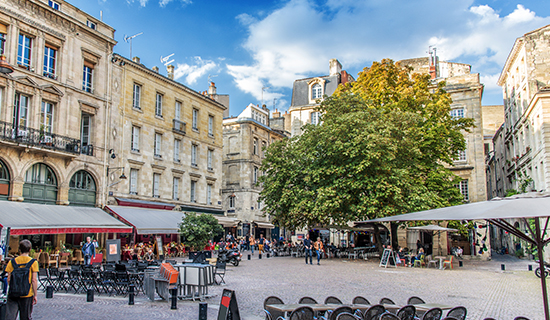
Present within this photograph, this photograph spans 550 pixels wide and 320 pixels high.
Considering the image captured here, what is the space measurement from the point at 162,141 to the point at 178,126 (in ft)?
Result: 6.12

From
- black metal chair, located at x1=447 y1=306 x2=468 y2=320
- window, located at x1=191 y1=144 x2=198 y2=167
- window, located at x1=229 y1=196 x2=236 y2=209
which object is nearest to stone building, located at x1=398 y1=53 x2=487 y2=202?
window, located at x1=191 y1=144 x2=198 y2=167

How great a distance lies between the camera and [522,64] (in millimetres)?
31938

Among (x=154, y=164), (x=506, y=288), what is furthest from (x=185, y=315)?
(x=154, y=164)

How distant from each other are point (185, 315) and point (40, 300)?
3.95 m

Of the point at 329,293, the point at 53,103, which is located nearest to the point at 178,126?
the point at 53,103

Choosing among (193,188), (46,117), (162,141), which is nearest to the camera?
(46,117)

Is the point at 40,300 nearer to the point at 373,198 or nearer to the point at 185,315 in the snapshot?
the point at 185,315

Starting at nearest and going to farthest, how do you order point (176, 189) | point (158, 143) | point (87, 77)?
point (87, 77)
point (158, 143)
point (176, 189)

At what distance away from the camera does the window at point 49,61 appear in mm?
20978

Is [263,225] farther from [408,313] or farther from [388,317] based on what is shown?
→ [388,317]

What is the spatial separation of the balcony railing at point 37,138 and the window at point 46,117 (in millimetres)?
354

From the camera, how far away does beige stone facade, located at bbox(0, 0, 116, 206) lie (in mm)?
18953

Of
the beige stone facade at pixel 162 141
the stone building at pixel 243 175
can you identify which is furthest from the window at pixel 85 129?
the stone building at pixel 243 175

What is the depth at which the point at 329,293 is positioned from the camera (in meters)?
11.9
